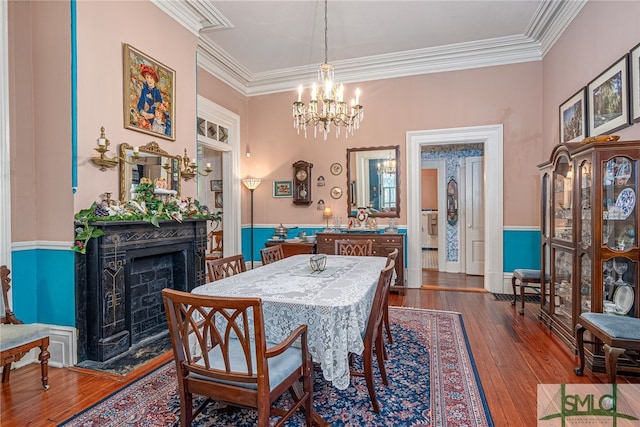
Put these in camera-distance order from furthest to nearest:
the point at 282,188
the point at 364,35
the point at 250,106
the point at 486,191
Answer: the point at 250,106, the point at 282,188, the point at 486,191, the point at 364,35

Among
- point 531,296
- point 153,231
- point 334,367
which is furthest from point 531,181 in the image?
point 153,231

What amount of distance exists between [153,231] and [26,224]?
3.09 feet

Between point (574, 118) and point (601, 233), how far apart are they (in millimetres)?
1788

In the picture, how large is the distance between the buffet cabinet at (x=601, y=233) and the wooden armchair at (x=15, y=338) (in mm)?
3982

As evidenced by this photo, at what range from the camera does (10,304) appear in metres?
2.63

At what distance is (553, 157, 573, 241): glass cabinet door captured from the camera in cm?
302

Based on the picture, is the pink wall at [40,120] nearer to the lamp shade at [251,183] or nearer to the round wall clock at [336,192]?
the lamp shade at [251,183]

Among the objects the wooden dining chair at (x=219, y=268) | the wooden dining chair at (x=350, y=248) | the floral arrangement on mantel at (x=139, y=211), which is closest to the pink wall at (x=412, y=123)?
the wooden dining chair at (x=350, y=248)

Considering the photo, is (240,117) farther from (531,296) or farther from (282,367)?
(531,296)

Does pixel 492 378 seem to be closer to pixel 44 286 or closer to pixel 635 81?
pixel 635 81

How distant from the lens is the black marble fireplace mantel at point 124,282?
105 inches

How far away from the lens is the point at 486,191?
4949mm

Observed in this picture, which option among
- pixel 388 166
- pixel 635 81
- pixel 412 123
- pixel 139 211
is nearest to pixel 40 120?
pixel 139 211

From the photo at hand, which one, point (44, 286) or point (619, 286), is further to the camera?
point (44, 286)
